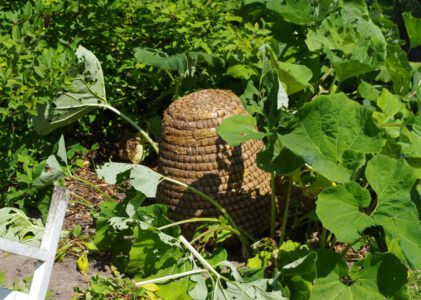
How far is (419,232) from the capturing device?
334 cm

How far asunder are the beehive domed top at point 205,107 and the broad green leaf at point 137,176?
0.36 meters

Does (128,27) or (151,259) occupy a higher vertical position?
(128,27)

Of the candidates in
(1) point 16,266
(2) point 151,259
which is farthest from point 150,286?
(1) point 16,266

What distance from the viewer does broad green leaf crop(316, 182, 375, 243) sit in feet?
11.0

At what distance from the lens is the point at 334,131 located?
3.61 m

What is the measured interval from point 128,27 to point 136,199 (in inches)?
53.0

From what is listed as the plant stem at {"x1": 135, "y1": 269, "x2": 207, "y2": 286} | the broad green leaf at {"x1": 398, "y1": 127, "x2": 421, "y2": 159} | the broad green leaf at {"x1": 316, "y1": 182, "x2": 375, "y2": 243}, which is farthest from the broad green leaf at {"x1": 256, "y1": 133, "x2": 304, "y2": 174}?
the plant stem at {"x1": 135, "y1": 269, "x2": 207, "y2": 286}

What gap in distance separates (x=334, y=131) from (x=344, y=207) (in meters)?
0.38

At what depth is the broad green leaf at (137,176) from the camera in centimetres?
396

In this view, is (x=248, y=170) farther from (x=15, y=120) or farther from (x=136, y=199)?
(x=15, y=120)

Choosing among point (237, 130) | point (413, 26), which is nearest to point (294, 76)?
point (237, 130)

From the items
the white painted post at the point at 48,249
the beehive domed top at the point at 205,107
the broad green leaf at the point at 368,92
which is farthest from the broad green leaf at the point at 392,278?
the white painted post at the point at 48,249

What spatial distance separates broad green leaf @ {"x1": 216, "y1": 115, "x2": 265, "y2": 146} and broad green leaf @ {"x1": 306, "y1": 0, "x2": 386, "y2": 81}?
64 cm

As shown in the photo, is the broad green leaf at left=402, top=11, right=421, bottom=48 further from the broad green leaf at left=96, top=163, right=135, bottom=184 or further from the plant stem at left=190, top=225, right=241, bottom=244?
the broad green leaf at left=96, top=163, right=135, bottom=184
